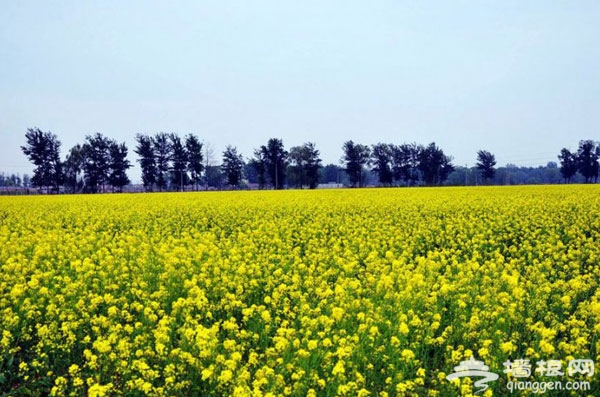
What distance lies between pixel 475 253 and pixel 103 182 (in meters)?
70.2

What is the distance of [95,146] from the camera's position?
7381 centimetres

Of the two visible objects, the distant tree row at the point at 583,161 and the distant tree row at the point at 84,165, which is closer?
the distant tree row at the point at 84,165

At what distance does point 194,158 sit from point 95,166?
48.3 ft

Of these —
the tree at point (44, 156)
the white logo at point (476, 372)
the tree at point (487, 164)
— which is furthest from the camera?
the tree at point (487, 164)

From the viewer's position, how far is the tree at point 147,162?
73.6m

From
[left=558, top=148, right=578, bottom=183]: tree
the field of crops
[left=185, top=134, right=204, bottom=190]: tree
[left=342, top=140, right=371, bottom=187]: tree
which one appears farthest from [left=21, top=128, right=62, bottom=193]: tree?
[left=558, top=148, right=578, bottom=183]: tree

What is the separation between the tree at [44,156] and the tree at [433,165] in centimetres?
6079

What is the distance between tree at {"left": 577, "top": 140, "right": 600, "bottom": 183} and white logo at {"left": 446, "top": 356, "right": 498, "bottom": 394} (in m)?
95.0

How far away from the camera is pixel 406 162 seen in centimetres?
8981

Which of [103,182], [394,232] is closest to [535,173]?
[103,182]

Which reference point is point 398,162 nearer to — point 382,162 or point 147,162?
point 382,162

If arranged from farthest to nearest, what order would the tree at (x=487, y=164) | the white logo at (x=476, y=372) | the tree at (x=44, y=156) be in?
the tree at (x=487, y=164), the tree at (x=44, y=156), the white logo at (x=476, y=372)

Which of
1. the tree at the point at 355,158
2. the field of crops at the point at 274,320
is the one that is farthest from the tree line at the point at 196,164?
the field of crops at the point at 274,320

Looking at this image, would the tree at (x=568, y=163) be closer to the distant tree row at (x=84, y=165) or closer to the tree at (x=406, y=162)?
the tree at (x=406, y=162)
